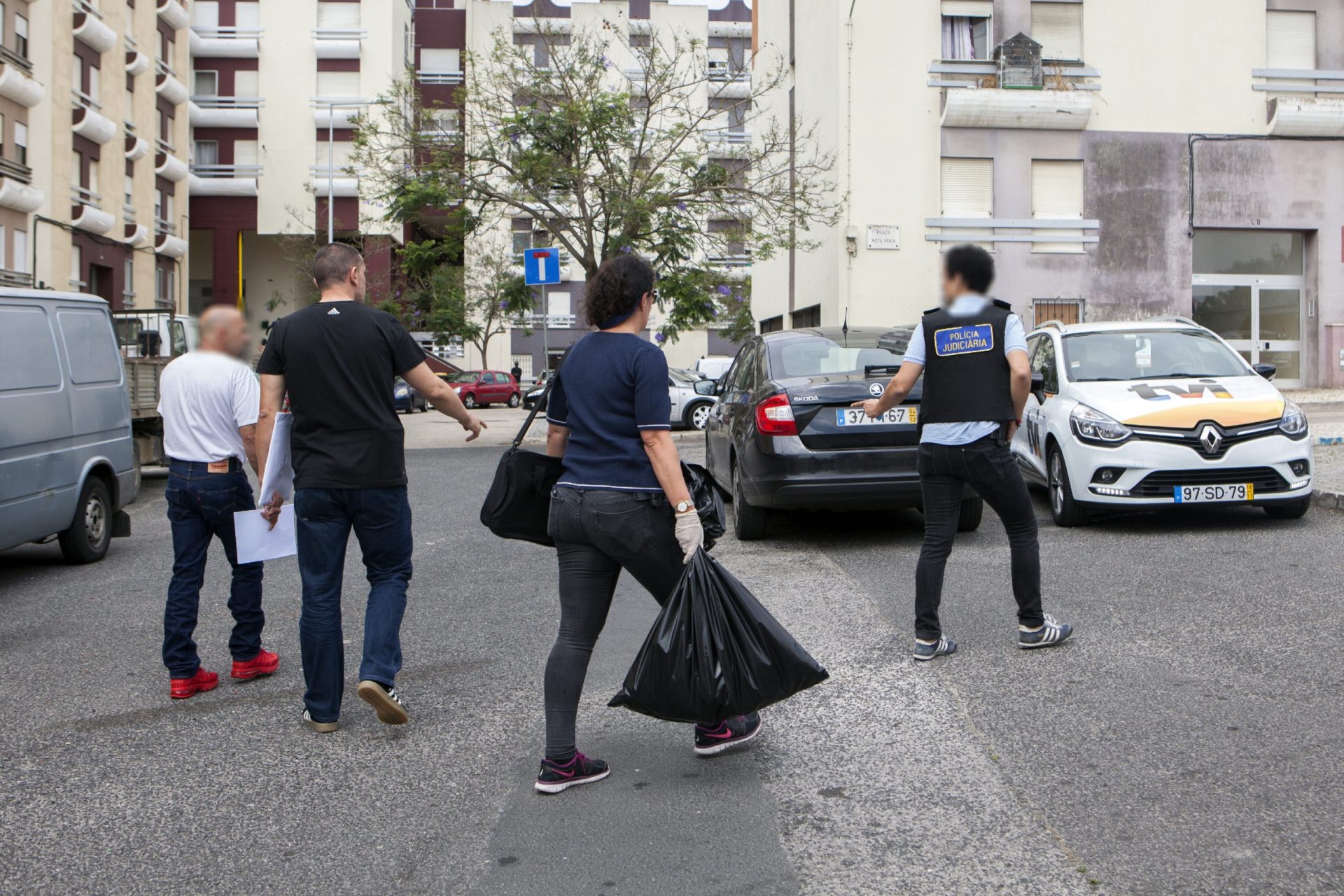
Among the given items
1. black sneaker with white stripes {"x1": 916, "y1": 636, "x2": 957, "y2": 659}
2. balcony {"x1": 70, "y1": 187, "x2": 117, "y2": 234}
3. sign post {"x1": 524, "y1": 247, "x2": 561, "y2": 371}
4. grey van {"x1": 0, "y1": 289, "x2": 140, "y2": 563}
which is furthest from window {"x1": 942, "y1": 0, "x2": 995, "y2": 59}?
black sneaker with white stripes {"x1": 916, "y1": 636, "x2": 957, "y2": 659}

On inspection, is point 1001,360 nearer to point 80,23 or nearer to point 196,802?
point 196,802

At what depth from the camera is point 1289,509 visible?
29.5ft

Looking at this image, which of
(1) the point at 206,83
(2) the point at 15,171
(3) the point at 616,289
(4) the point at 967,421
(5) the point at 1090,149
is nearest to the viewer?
(3) the point at 616,289

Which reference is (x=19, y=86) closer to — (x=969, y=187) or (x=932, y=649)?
(x=969, y=187)

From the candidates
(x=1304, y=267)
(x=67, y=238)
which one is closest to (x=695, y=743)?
(x=1304, y=267)

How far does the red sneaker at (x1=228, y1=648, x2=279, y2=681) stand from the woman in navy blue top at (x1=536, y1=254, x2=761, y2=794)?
2.06 m

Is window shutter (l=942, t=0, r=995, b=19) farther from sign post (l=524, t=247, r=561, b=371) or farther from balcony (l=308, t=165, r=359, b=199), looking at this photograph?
balcony (l=308, t=165, r=359, b=199)

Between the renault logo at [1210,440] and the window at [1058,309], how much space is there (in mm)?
19636

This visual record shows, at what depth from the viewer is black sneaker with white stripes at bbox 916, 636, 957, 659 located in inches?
215

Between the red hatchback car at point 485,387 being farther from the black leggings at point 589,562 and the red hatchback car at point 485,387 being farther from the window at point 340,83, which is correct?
the black leggings at point 589,562

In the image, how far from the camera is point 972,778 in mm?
3969

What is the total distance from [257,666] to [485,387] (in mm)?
40140

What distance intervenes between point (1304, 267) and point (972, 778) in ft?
91.6

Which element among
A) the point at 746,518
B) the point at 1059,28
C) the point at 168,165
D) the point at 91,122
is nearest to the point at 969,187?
the point at 1059,28
